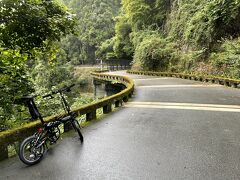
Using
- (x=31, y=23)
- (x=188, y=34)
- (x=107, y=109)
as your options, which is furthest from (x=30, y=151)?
(x=188, y=34)

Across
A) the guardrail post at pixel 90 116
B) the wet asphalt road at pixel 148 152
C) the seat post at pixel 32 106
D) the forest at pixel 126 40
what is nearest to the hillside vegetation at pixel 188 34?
the forest at pixel 126 40

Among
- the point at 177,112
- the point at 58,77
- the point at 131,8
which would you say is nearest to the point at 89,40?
the point at 131,8

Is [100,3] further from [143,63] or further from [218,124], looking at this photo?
[218,124]

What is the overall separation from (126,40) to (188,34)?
2625 cm

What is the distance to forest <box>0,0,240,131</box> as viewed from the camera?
18.1 feet

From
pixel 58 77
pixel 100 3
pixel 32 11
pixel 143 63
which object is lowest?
pixel 58 77

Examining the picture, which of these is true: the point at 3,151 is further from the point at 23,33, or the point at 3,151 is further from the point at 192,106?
the point at 192,106

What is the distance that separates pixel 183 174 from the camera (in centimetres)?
353

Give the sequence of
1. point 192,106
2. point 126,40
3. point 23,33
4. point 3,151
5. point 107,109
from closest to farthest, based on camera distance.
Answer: point 3,151 < point 23,33 < point 107,109 < point 192,106 < point 126,40

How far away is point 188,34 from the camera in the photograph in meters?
22.9

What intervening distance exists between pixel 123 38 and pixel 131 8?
8128 mm

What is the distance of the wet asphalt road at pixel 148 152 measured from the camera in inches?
142

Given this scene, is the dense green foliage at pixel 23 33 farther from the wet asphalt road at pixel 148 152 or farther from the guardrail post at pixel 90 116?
the wet asphalt road at pixel 148 152

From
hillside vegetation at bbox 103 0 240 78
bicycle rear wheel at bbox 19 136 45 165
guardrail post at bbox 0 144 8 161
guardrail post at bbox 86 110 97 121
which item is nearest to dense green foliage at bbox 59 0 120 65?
hillside vegetation at bbox 103 0 240 78
